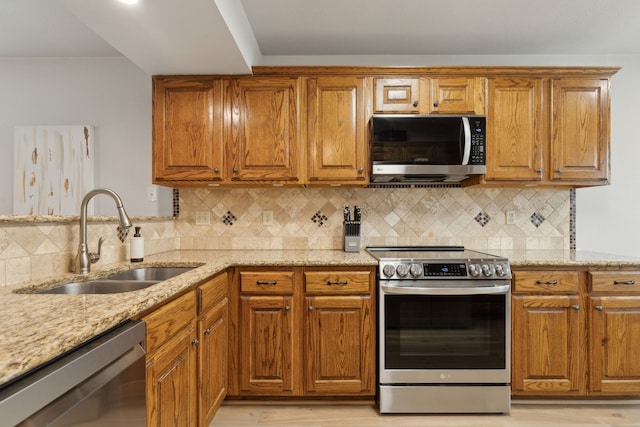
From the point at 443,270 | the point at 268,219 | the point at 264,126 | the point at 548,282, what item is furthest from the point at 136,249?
the point at 548,282

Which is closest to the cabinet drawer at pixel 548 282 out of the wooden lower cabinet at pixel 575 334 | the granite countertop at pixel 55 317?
the wooden lower cabinet at pixel 575 334

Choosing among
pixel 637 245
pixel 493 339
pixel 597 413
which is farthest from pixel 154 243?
pixel 637 245

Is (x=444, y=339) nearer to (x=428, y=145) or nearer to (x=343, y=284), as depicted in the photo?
(x=343, y=284)

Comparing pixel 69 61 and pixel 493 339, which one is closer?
pixel 493 339

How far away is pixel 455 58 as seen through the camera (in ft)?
9.32

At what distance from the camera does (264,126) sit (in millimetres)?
2406

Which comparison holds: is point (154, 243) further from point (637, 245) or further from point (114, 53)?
point (637, 245)

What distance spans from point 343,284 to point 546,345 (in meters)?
1.32

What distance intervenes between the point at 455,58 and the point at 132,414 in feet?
10.4

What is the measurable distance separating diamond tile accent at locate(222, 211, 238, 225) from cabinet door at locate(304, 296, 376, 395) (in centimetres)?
109

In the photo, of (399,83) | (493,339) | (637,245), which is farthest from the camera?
(637,245)

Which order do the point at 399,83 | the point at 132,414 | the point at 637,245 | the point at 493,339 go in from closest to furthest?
the point at 132,414
the point at 493,339
the point at 399,83
the point at 637,245

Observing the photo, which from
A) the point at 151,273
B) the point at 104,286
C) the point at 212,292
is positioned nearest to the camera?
the point at 104,286

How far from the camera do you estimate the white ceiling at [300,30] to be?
69.7 inches
